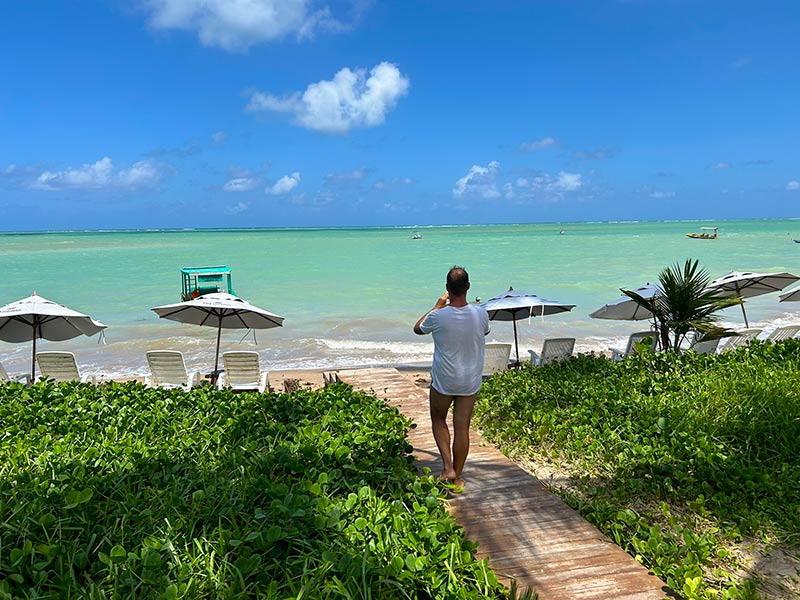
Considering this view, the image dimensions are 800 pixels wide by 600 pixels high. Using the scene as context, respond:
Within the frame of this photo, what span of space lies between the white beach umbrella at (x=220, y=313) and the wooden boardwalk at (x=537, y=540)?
5.68m

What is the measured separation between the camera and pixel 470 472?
4988 millimetres

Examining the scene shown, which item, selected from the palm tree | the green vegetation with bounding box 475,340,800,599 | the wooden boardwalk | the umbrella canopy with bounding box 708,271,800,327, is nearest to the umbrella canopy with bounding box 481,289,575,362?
the palm tree

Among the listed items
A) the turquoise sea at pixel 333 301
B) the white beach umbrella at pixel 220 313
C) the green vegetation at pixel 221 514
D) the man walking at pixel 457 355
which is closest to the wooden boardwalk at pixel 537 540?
the man walking at pixel 457 355

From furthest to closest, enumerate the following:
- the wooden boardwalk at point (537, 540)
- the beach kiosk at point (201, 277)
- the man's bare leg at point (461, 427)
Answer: the beach kiosk at point (201, 277)
the man's bare leg at point (461, 427)
the wooden boardwalk at point (537, 540)

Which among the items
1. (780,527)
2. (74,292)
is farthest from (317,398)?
(74,292)

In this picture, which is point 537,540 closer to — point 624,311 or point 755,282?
point 624,311

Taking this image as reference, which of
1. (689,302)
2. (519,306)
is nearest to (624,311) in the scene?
(519,306)

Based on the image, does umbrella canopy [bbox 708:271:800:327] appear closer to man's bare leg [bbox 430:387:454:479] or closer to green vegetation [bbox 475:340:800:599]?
green vegetation [bbox 475:340:800:599]

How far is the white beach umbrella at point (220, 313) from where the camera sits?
390 inches

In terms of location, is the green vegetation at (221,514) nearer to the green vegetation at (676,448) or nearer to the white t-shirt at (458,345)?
the white t-shirt at (458,345)

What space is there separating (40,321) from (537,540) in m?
9.52

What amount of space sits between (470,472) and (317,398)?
5.50 ft

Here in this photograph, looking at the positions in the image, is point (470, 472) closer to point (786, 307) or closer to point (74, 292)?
point (786, 307)

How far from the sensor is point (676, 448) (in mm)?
5145
